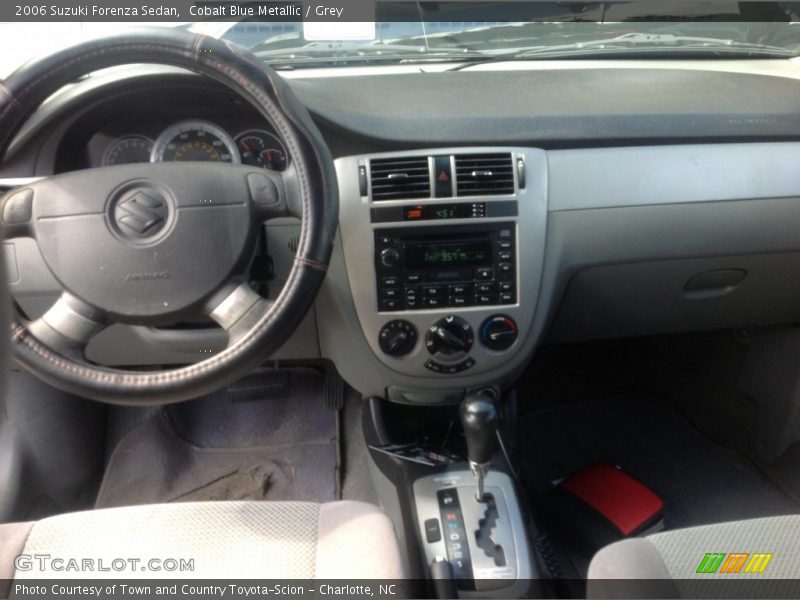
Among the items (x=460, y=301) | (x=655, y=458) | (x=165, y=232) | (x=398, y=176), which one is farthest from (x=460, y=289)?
(x=655, y=458)

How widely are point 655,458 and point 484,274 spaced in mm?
1034

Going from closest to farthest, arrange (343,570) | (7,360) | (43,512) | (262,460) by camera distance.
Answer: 1. (7,360)
2. (343,570)
3. (43,512)
4. (262,460)

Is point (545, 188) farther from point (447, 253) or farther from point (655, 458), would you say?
point (655, 458)

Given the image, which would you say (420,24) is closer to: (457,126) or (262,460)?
(457,126)

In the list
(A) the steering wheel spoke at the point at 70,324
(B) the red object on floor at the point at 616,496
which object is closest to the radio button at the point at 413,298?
(A) the steering wheel spoke at the point at 70,324

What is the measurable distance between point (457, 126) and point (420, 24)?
0.40m

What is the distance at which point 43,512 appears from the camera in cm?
182

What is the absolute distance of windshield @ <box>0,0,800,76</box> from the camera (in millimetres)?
1568

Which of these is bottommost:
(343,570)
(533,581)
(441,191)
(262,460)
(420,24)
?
(262,460)

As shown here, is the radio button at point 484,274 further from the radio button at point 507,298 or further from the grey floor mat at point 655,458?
the grey floor mat at point 655,458

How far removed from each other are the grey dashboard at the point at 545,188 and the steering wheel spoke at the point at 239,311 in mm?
271

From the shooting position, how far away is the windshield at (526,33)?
157cm

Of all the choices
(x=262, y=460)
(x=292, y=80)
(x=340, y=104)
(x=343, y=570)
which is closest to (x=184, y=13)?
(x=292, y=80)

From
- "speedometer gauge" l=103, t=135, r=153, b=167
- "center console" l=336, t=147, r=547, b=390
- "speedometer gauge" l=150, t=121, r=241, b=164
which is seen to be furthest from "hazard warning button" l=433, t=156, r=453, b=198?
"speedometer gauge" l=103, t=135, r=153, b=167
